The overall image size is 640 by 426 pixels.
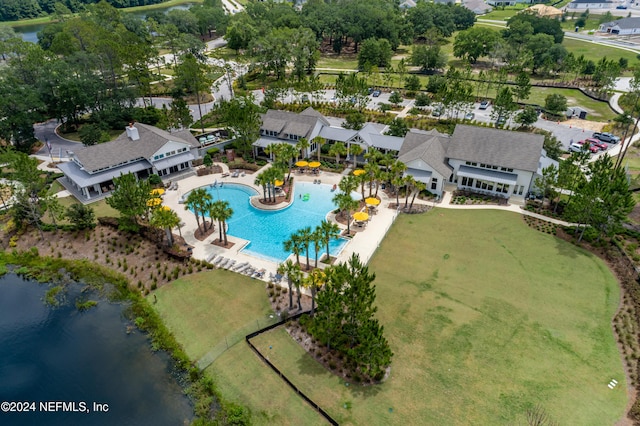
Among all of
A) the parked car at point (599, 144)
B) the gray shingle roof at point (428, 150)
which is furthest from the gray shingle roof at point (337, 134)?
the parked car at point (599, 144)

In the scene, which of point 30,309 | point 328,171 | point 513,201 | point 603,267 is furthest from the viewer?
point 328,171

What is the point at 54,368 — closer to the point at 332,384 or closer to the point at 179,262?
the point at 179,262

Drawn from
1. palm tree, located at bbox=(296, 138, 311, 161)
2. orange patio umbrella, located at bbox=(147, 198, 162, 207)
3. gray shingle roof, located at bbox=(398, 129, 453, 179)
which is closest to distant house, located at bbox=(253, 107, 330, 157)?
palm tree, located at bbox=(296, 138, 311, 161)

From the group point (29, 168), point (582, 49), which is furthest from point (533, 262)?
point (582, 49)

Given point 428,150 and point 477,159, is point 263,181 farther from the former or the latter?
point 477,159

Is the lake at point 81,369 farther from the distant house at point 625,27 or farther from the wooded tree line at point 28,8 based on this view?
the distant house at point 625,27

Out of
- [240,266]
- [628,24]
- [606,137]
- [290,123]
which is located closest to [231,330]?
[240,266]

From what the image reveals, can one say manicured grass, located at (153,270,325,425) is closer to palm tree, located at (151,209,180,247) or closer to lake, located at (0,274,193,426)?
→ lake, located at (0,274,193,426)
